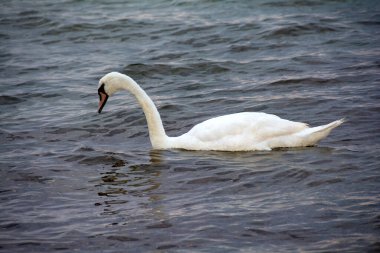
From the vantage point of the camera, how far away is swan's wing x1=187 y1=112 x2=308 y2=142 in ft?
33.1

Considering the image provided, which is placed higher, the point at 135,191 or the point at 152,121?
the point at 152,121

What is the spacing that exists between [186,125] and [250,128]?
1967 mm

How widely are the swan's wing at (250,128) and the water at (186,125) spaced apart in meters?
0.28

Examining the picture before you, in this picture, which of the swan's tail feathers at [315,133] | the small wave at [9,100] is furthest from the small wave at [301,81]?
the small wave at [9,100]

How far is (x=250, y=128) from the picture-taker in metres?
10.1

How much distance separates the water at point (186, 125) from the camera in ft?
24.9

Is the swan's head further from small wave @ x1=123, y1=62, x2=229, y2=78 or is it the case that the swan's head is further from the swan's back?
small wave @ x1=123, y1=62, x2=229, y2=78

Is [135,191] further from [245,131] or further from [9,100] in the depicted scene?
[9,100]

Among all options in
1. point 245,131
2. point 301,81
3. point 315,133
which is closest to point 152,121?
point 245,131

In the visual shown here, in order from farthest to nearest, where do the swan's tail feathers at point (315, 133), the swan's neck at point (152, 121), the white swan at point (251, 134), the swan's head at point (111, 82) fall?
→ the swan's head at point (111, 82)
the swan's neck at point (152, 121)
the white swan at point (251, 134)
the swan's tail feathers at point (315, 133)

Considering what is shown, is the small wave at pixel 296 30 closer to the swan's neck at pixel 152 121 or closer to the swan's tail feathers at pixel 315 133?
the swan's neck at pixel 152 121

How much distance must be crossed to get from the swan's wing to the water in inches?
11.1

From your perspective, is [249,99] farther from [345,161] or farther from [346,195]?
[346,195]

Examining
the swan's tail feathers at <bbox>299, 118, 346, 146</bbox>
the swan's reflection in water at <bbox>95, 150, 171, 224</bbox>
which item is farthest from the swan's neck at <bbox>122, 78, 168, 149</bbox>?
the swan's tail feathers at <bbox>299, 118, 346, 146</bbox>
